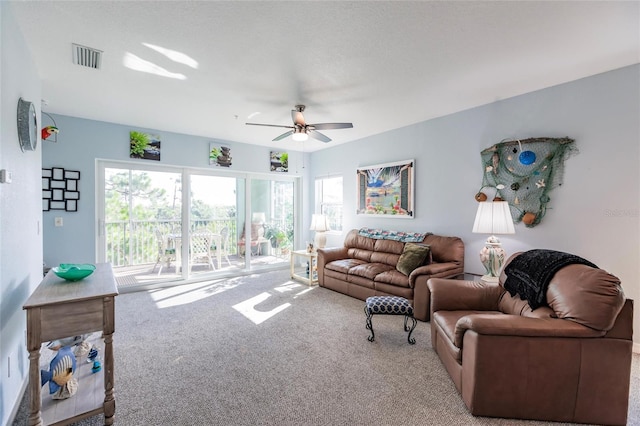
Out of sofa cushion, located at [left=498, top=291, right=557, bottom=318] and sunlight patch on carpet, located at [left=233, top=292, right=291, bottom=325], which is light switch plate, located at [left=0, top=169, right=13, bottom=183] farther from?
sofa cushion, located at [left=498, top=291, right=557, bottom=318]

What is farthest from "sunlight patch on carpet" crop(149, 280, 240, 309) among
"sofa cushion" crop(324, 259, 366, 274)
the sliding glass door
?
"sofa cushion" crop(324, 259, 366, 274)

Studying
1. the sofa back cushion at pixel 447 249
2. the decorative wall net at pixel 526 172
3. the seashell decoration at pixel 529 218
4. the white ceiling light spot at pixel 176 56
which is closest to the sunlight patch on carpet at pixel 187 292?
the white ceiling light spot at pixel 176 56

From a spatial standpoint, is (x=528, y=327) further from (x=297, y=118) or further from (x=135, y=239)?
(x=135, y=239)

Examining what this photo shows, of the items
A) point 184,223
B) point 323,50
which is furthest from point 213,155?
point 323,50

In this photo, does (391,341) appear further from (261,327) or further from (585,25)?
(585,25)

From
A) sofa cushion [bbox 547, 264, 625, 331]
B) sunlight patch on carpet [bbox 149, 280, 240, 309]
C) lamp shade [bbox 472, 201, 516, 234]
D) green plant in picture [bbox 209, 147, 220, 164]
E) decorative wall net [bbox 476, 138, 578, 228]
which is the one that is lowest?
sunlight patch on carpet [bbox 149, 280, 240, 309]

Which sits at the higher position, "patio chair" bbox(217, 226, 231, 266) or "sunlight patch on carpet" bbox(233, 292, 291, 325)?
"patio chair" bbox(217, 226, 231, 266)

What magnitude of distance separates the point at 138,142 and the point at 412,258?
461 centimetres

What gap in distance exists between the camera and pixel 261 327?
3.25m

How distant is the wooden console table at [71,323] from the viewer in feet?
5.09

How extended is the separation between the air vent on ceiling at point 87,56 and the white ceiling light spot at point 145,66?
7.7 inches

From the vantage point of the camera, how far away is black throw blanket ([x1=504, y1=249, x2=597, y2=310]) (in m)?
2.06

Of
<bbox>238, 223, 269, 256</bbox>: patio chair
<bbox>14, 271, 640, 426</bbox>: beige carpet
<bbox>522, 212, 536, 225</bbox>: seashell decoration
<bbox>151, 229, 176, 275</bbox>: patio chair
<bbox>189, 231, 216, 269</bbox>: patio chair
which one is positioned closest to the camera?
<bbox>14, 271, 640, 426</bbox>: beige carpet

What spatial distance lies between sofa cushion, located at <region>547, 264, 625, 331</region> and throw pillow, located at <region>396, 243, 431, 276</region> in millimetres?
1898
